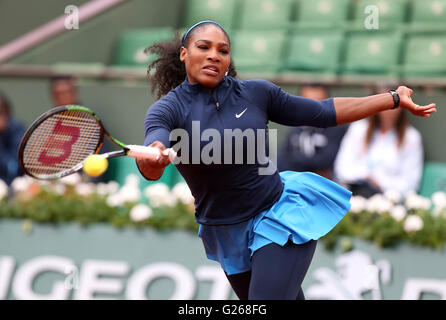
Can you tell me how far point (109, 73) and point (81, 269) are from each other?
2.51m

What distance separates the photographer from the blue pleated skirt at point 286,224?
116 inches

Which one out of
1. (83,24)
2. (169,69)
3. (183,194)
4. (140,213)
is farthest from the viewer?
(83,24)

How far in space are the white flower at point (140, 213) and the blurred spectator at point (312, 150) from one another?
4.22 feet

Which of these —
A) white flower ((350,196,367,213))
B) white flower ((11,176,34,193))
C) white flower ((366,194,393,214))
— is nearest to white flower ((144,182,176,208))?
white flower ((11,176,34,193))

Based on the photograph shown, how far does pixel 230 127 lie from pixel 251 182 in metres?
0.24

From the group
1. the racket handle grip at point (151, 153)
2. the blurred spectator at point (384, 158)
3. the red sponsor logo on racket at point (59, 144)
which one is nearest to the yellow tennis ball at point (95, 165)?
the racket handle grip at point (151, 153)

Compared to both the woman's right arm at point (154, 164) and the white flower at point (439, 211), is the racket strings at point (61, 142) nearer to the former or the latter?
the woman's right arm at point (154, 164)

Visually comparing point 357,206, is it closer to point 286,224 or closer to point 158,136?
point 286,224

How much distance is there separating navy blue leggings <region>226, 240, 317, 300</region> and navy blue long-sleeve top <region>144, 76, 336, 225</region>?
7.4 inches

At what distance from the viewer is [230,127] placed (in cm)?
292

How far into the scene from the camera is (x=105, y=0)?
24.7ft

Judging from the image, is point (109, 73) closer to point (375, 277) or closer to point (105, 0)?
point (105, 0)

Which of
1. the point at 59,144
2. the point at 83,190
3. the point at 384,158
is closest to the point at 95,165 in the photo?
the point at 59,144
